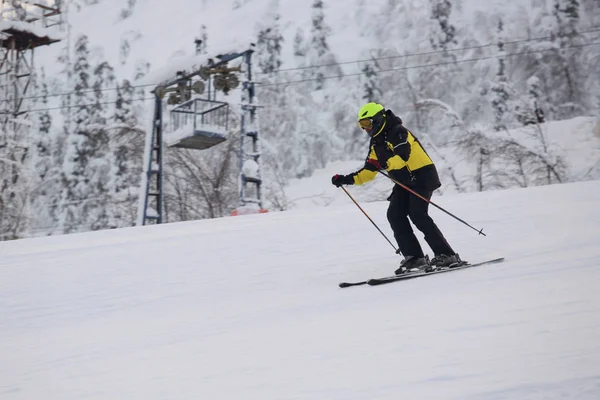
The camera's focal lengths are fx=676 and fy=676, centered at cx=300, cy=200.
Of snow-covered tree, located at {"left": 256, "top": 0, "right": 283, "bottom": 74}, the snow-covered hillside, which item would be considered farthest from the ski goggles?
snow-covered tree, located at {"left": 256, "top": 0, "right": 283, "bottom": 74}

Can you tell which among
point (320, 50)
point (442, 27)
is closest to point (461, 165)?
point (442, 27)


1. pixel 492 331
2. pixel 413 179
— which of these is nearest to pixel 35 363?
pixel 492 331

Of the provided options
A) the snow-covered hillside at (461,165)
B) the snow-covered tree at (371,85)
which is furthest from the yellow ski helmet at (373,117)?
the snow-covered tree at (371,85)

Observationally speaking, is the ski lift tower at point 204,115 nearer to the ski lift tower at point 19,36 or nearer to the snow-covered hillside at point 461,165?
the snow-covered hillside at point 461,165

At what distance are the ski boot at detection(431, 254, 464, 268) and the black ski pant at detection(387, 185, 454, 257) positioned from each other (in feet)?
0.14

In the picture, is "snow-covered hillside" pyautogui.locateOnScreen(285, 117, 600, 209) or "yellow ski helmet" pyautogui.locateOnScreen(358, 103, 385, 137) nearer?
"yellow ski helmet" pyautogui.locateOnScreen(358, 103, 385, 137)

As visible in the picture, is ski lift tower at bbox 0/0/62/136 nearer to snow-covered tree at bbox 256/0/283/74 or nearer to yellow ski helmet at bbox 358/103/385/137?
yellow ski helmet at bbox 358/103/385/137

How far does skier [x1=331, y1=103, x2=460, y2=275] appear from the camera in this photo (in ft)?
19.0

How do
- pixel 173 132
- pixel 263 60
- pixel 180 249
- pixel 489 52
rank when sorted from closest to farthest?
pixel 180 249
pixel 173 132
pixel 489 52
pixel 263 60

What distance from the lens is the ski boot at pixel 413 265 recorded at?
584 centimetres

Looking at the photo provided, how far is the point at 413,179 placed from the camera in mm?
5992

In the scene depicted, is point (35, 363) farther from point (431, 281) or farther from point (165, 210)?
point (165, 210)

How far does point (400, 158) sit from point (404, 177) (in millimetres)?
323

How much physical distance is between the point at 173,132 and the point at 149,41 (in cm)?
9867
